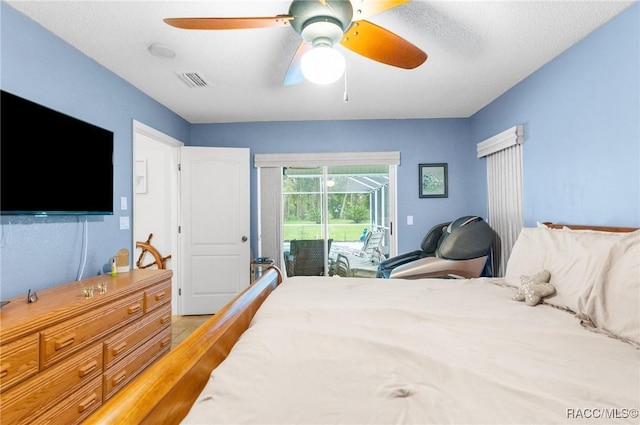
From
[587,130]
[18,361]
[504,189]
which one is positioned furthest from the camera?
[504,189]

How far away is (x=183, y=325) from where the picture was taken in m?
3.58

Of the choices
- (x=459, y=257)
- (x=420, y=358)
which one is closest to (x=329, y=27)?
(x=420, y=358)

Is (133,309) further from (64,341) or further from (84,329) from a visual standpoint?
(64,341)

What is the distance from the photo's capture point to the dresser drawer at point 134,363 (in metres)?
1.93

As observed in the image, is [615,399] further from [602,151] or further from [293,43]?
[293,43]

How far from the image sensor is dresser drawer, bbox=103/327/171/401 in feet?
6.35

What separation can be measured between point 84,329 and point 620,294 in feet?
8.25

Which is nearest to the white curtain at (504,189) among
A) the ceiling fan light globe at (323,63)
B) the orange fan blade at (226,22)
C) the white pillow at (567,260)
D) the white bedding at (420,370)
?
the white pillow at (567,260)

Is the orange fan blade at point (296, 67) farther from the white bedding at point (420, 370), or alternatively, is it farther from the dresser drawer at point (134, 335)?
the dresser drawer at point (134, 335)

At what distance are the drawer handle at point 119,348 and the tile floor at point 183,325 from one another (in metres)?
1.08

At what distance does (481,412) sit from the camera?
2.37 ft

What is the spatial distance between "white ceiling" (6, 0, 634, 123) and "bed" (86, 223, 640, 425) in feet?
4.42

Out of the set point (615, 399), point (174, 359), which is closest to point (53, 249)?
point (174, 359)

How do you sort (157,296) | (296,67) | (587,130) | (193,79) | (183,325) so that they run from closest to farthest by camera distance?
(296,67), (587,130), (157,296), (193,79), (183,325)
